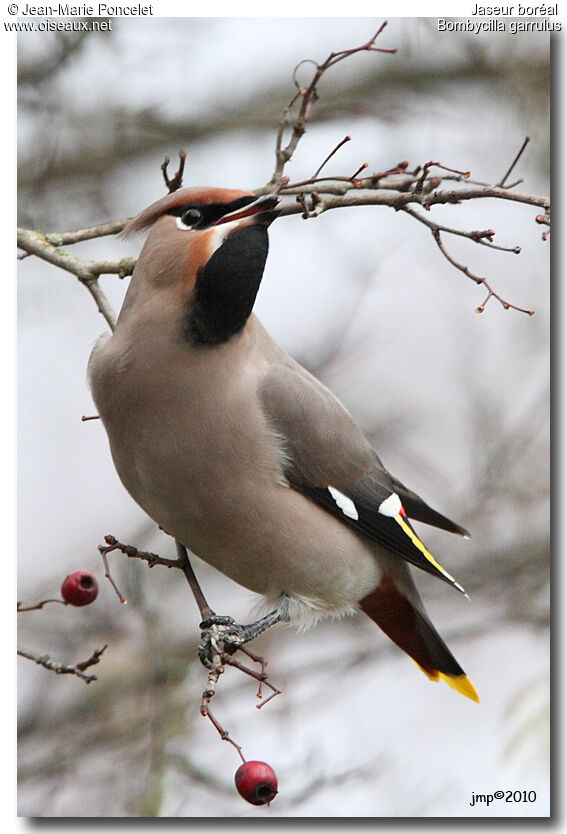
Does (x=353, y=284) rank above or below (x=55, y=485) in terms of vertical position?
above

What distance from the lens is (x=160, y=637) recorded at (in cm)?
382

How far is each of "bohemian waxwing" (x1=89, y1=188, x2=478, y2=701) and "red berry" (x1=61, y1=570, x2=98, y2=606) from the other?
0.27 m

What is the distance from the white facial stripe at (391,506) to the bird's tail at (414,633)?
0.22 metres

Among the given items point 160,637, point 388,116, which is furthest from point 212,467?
point 388,116

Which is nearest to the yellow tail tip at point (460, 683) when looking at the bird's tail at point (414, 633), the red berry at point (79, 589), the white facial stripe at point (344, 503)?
the bird's tail at point (414, 633)

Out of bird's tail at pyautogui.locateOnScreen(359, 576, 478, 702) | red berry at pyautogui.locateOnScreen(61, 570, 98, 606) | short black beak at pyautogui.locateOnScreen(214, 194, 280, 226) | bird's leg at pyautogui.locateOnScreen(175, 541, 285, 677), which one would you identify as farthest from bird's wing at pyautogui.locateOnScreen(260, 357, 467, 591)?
red berry at pyautogui.locateOnScreen(61, 570, 98, 606)

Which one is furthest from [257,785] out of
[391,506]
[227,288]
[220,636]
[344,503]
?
[227,288]

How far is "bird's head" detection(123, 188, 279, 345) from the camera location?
2764 mm

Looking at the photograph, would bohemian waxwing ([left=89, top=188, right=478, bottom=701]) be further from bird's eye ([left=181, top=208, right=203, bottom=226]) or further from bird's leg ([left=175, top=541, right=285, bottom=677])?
bird's leg ([left=175, top=541, right=285, bottom=677])

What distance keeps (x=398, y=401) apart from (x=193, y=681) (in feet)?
4.32

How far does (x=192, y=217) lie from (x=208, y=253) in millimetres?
→ 144

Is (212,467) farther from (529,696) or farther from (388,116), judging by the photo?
(388,116)

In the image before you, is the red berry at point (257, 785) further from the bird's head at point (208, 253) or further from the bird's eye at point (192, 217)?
the bird's eye at point (192, 217)

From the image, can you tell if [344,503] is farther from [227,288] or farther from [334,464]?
[227,288]
